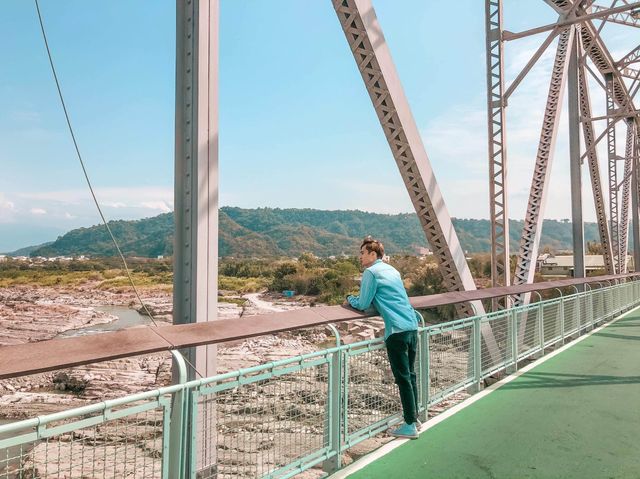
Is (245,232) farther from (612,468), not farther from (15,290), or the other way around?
(612,468)

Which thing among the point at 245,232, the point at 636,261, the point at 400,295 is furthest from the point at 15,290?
the point at 400,295

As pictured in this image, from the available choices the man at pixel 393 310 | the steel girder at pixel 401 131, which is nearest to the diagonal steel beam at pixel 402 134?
the steel girder at pixel 401 131

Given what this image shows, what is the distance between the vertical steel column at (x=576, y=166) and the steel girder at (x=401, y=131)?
28.7 feet

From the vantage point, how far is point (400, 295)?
310cm

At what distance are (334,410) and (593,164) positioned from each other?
16038 millimetres

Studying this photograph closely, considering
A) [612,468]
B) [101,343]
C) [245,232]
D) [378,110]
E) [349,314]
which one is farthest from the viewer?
[245,232]

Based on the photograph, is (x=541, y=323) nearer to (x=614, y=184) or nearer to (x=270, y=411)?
(x=270, y=411)

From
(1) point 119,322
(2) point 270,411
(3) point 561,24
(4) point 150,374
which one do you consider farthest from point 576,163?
(1) point 119,322

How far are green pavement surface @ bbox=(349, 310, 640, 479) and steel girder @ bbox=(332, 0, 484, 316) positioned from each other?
1596 mm

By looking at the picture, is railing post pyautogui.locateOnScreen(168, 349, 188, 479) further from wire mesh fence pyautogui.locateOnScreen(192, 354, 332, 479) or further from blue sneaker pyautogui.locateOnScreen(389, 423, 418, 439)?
blue sneaker pyautogui.locateOnScreen(389, 423, 418, 439)

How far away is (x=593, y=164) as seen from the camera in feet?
51.9

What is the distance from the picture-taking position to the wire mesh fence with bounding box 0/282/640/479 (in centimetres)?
177

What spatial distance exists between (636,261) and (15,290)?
346 feet

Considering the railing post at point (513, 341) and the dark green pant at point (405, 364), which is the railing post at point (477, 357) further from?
the dark green pant at point (405, 364)
